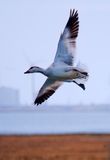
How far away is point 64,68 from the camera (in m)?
20.2

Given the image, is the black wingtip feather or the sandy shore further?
the sandy shore

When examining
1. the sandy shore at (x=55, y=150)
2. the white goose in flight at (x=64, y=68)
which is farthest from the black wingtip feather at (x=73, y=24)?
the sandy shore at (x=55, y=150)

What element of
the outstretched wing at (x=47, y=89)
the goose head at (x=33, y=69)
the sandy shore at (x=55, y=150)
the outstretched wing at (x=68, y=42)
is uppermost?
the outstretched wing at (x=68, y=42)

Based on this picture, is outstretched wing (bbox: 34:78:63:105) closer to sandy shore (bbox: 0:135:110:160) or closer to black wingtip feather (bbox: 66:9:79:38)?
black wingtip feather (bbox: 66:9:79:38)

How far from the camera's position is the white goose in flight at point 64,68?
65.4 ft

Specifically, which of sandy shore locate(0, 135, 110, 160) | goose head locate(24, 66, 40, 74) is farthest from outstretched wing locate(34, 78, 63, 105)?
sandy shore locate(0, 135, 110, 160)

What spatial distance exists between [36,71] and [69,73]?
2.55 ft

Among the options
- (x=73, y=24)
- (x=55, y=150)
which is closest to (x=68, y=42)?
(x=73, y=24)

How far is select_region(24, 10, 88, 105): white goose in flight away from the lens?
19922mm

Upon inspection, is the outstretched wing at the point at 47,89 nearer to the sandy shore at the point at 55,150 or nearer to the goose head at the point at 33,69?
the goose head at the point at 33,69

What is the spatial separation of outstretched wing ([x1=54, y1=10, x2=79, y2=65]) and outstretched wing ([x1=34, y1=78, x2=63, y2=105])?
0.66 metres

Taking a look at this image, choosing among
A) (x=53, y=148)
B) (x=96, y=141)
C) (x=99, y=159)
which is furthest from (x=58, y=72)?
(x=96, y=141)

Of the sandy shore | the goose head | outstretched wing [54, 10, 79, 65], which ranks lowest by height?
the sandy shore

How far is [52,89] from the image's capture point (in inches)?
828
